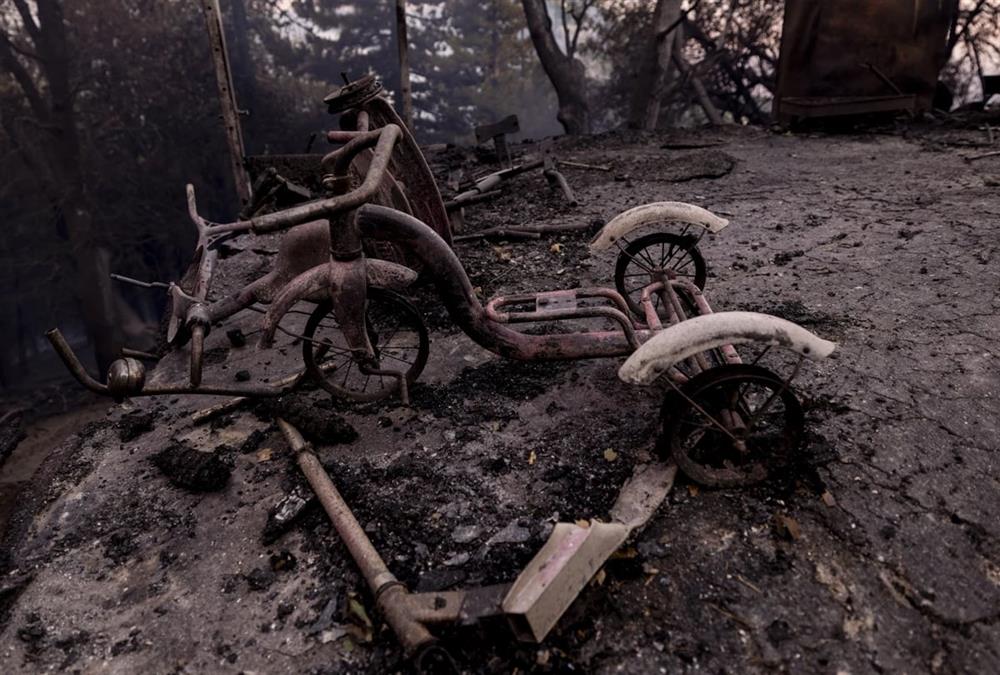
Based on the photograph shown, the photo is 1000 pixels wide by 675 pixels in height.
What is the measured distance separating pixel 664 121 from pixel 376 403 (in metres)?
16.9

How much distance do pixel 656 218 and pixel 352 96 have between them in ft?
7.44

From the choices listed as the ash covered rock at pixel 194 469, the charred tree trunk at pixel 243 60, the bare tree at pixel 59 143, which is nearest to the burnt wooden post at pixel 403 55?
the ash covered rock at pixel 194 469

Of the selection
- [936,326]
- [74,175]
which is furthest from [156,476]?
[74,175]

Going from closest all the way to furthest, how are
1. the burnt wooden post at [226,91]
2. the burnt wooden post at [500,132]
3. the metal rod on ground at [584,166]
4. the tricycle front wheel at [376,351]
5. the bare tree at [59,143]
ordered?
1. the tricycle front wheel at [376,351]
2. the burnt wooden post at [226,91]
3. the burnt wooden post at [500,132]
4. the metal rod on ground at [584,166]
5. the bare tree at [59,143]

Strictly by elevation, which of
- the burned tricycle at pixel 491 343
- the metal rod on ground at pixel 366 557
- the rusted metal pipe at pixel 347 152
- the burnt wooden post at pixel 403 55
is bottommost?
the metal rod on ground at pixel 366 557

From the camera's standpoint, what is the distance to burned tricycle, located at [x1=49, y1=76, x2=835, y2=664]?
6.95 feet

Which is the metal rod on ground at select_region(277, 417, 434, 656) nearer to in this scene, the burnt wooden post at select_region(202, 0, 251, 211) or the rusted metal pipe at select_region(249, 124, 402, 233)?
the rusted metal pipe at select_region(249, 124, 402, 233)

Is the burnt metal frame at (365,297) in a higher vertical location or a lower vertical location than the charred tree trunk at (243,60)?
lower

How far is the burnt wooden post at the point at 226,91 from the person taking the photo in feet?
23.9

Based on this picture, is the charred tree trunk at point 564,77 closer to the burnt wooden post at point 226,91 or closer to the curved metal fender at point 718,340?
the burnt wooden post at point 226,91

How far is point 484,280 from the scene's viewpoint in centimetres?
523

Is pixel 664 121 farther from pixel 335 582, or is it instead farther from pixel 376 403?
pixel 335 582

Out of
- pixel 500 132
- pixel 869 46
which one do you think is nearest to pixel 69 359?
pixel 500 132

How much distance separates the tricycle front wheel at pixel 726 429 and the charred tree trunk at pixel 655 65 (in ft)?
35.8
